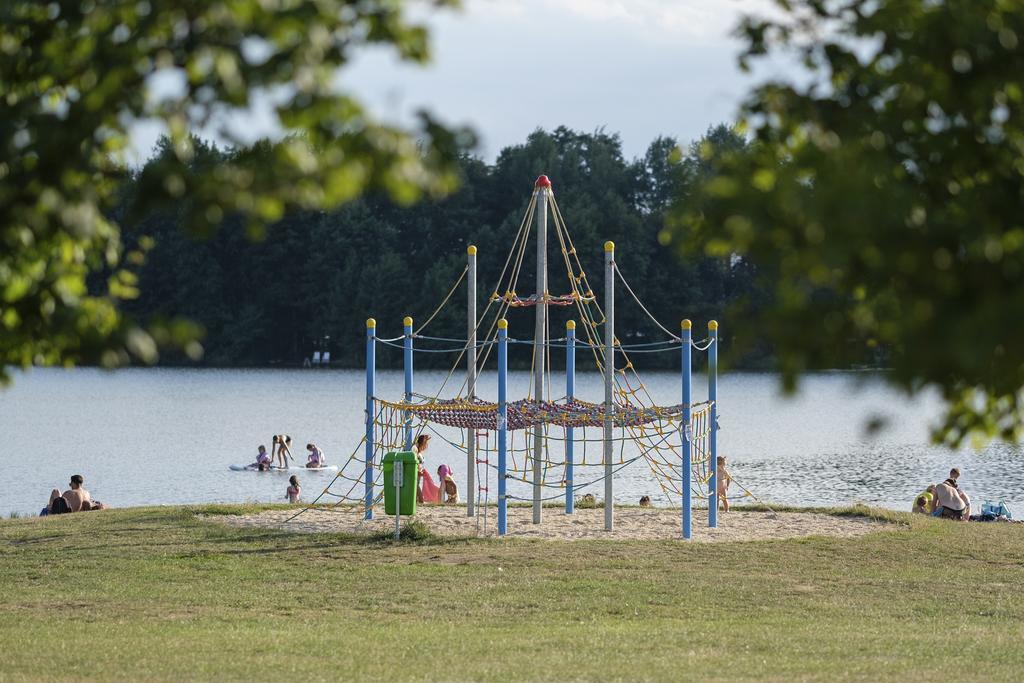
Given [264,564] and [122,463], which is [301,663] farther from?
[122,463]

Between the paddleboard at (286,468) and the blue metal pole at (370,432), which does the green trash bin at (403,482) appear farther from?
the paddleboard at (286,468)

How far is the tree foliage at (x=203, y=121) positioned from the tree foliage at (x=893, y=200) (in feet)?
3.69

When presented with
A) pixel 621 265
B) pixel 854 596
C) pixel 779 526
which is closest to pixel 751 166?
pixel 854 596

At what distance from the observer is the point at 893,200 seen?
3930 mm

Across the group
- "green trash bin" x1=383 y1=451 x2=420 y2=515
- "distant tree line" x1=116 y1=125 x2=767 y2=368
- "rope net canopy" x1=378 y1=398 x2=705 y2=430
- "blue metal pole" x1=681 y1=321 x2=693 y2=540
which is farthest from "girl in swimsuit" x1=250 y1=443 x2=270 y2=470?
"distant tree line" x1=116 y1=125 x2=767 y2=368

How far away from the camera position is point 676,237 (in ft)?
18.3

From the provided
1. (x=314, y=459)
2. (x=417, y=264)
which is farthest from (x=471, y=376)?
(x=417, y=264)

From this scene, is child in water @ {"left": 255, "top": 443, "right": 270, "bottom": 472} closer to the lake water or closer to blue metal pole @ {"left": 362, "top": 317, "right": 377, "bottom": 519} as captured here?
the lake water

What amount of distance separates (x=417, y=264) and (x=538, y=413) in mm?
65901

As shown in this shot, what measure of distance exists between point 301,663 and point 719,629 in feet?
10.9

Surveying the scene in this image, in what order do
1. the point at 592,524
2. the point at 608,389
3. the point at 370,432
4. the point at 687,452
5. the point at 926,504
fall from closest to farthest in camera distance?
A: the point at 687,452 → the point at 608,389 → the point at 592,524 → the point at 370,432 → the point at 926,504

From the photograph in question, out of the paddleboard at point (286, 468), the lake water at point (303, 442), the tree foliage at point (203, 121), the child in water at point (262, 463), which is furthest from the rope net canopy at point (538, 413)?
the child in water at point (262, 463)

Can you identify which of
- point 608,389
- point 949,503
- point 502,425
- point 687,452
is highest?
point 608,389

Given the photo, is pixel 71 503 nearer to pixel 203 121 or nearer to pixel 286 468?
pixel 286 468
